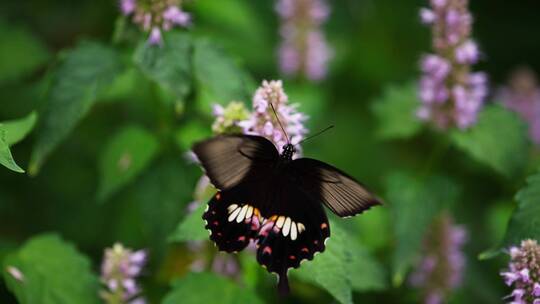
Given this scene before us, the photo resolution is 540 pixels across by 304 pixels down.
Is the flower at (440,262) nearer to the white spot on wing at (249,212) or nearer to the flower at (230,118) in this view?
the flower at (230,118)

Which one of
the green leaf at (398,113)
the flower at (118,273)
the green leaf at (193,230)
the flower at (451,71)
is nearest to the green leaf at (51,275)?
the flower at (118,273)

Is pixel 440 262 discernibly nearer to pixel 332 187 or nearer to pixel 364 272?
pixel 364 272

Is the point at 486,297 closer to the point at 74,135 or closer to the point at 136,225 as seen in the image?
the point at 136,225

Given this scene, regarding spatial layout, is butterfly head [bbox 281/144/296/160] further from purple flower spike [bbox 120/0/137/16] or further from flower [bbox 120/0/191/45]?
purple flower spike [bbox 120/0/137/16]

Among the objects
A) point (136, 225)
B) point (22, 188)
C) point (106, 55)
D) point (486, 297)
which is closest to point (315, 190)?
point (106, 55)

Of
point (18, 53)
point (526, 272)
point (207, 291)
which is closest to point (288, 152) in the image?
point (207, 291)

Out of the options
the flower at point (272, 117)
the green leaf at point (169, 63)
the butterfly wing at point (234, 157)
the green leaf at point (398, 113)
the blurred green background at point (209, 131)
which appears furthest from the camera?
the green leaf at point (398, 113)
